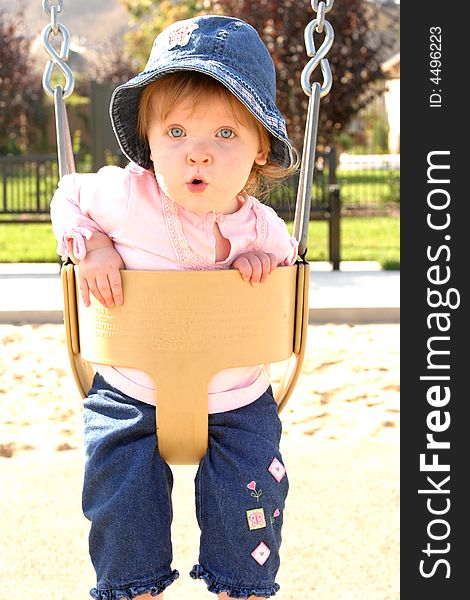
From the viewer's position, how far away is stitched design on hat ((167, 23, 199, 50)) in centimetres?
236

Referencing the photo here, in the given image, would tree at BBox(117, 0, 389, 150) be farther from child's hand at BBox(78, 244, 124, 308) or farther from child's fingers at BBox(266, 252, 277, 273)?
child's hand at BBox(78, 244, 124, 308)

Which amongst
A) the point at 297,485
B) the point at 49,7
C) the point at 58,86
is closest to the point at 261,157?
the point at 58,86

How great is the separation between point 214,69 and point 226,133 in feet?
0.45

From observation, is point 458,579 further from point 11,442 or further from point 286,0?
point 286,0

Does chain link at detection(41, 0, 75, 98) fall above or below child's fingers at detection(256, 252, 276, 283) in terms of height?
above

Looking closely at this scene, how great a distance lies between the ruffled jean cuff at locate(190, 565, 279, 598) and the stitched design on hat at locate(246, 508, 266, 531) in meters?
0.14

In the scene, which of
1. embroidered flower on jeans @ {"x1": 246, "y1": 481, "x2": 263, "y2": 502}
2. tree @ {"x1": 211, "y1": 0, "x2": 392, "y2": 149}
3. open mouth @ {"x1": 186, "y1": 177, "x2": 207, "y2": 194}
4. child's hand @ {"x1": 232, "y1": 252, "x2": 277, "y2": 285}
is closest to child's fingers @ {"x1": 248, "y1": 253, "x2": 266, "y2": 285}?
child's hand @ {"x1": 232, "y1": 252, "x2": 277, "y2": 285}

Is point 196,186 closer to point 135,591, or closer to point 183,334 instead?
point 183,334

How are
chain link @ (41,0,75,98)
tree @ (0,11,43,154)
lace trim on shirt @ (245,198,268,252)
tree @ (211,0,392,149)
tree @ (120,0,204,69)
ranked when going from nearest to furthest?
lace trim on shirt @ (245,198,268,252) → chain link @ (41,0,75,98) → tree @ (211,0,392,149) → tree @ (0,11,43,154) → tree @ (120,0,204,69)

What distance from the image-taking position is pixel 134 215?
93.7 inches

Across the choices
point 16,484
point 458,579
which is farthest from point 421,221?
point 16,484

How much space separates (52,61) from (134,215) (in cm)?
53

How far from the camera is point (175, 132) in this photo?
2.28m

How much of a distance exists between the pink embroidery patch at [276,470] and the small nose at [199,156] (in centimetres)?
69
